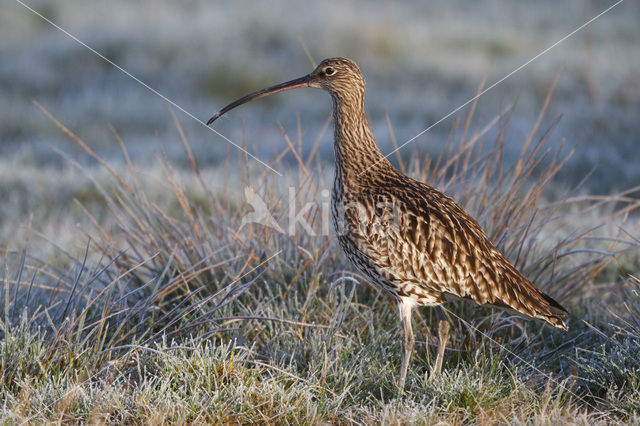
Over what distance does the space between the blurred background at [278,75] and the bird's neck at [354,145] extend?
520 cm

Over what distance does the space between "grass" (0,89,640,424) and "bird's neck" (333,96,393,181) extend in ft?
1.98

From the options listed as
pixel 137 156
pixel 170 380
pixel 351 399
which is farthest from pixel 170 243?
pixel 137 156

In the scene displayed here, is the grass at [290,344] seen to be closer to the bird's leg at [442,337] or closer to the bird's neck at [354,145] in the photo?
the bird's leg at [442,337]

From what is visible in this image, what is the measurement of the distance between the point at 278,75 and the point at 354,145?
425 inches

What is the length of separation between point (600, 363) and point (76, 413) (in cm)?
267

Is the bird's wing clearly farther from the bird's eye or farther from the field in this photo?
the bird's eye

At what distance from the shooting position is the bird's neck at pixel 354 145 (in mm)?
4086

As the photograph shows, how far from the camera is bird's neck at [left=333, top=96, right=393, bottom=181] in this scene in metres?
4.09

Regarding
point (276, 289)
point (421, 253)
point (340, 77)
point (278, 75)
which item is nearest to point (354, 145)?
point (340, 77)

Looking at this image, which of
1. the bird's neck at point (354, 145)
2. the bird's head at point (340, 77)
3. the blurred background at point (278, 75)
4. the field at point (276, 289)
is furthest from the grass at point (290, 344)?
the blurred background at point (278, 75)

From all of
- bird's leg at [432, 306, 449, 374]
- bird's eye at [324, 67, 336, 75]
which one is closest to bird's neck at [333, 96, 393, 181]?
bird's eye at [324, 67, 336, 75]

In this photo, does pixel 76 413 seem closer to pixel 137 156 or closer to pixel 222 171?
pixel 222 171

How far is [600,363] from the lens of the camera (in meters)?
3.87

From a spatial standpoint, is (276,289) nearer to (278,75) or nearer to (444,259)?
(444,259)
